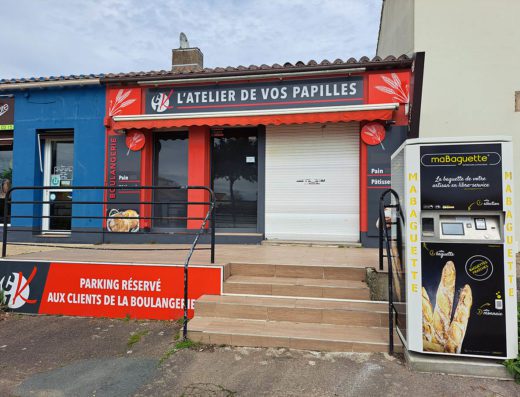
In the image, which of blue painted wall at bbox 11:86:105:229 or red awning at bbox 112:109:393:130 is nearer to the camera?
red awning at bbox 112:109:393:130

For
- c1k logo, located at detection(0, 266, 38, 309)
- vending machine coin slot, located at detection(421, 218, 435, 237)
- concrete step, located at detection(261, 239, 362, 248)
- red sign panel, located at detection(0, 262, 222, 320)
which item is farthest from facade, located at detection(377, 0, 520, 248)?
c1k logo, located at detection(0, 266, 38, 309)

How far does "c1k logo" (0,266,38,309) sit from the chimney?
20.9 ft

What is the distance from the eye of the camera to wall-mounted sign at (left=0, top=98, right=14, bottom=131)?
339 inches

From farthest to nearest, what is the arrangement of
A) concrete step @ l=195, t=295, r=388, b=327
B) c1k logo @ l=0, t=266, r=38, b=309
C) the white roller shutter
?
the white roller shutter
c1k logo @ l=0, t=266, r=38, b=309
concrete step @ l=195, t=295, r=388, b=327

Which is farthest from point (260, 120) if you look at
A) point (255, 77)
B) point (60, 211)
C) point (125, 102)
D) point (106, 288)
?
point (60, 211)

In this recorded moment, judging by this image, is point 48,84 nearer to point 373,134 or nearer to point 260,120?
point 260,120

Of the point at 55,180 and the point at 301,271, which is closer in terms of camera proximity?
the point at 301,271

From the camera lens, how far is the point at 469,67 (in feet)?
24.5

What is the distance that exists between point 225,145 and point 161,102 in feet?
5.81

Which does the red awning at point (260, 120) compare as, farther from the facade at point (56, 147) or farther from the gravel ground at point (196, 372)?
the gravel ground at point (196, 372)

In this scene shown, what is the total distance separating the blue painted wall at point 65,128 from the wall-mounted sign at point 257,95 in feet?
4.74

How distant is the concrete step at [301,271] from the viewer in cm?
462

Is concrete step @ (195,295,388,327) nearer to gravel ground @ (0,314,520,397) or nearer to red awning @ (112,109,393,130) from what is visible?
gravel ground @ (0,314,520,397)

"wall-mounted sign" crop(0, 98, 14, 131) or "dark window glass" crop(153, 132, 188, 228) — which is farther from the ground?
"wall-mounted sign" crop(0, 98, 14, 131)
